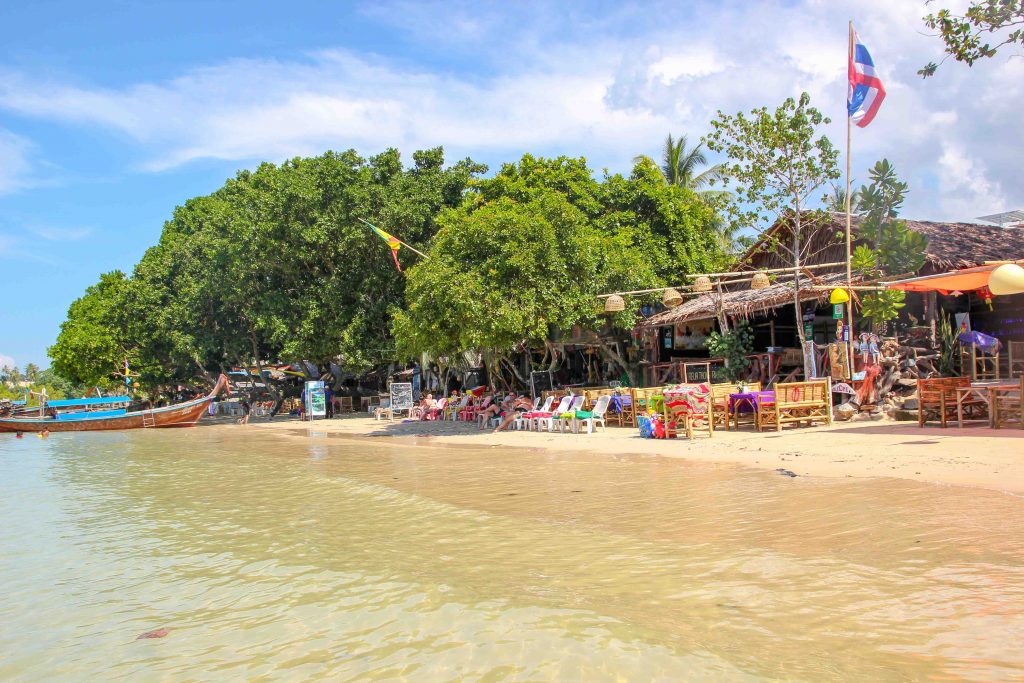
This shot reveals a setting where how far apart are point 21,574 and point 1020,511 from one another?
8585 millimetres

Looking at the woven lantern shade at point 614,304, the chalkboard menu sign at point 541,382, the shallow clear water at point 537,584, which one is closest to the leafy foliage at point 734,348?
the woven lantern shade at point 614,304

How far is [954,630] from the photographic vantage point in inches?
148

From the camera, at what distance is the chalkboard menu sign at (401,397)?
26344mm

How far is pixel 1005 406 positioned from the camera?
10.3 m

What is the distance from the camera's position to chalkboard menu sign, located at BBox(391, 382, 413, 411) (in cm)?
2634

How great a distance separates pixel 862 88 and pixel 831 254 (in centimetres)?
591

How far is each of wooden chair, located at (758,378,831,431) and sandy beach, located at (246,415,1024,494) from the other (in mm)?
270

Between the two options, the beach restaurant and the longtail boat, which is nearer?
the beach restaurant

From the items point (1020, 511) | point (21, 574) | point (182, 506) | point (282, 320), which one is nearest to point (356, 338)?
point (282, 320)

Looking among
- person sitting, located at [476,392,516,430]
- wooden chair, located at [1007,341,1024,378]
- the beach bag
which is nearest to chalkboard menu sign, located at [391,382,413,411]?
person sitting, located at [476,392,516,430]

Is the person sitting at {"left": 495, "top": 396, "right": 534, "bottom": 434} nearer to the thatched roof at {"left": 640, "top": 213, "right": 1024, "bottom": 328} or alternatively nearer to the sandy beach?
the sandy beach

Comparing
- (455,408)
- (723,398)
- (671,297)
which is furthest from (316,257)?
(723,398)

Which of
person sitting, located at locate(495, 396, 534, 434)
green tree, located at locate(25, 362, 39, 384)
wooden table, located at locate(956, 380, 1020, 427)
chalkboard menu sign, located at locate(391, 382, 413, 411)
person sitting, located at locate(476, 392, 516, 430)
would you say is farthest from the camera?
green tree, located at locate(25, 362, 39, 384)

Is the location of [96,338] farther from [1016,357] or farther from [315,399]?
[1016,357]
